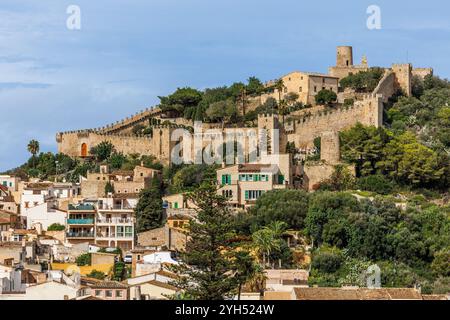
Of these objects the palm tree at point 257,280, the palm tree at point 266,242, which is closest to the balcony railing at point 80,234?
the palm tree at point 266,242

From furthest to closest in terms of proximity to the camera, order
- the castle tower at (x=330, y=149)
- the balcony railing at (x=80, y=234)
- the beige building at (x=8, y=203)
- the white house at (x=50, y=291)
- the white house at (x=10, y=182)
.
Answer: the white house at (x=10, y=182) → the castle tower at (x=330, y=149) → the beige building at (x=8, y=203) → the balcony railing at (x=80, y=234) → the white house at (x=50, y=291)

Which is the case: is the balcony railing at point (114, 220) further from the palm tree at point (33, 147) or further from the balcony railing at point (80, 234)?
the palm tree at point (33, 147)

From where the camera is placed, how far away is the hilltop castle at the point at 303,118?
59594 mm

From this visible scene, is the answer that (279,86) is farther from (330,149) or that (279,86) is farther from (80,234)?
(80,234)

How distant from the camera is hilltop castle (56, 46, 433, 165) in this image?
59.6 meters

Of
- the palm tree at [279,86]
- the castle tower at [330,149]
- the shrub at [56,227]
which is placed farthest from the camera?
the palm tree at [279,86]

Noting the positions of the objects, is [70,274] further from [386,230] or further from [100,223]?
[386,230]

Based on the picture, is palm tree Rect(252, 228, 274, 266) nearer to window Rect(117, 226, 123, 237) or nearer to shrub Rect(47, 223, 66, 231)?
window Rect(117, 226, 123, 237)

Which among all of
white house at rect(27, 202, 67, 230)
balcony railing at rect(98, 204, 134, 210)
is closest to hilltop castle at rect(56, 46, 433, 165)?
balcony railing at rect(98, 204, 134, 210)

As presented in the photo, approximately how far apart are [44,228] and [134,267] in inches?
359

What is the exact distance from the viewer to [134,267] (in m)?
44.6

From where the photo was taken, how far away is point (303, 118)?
61.3 m

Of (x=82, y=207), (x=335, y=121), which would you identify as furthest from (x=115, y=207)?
(x=335, y=121)
